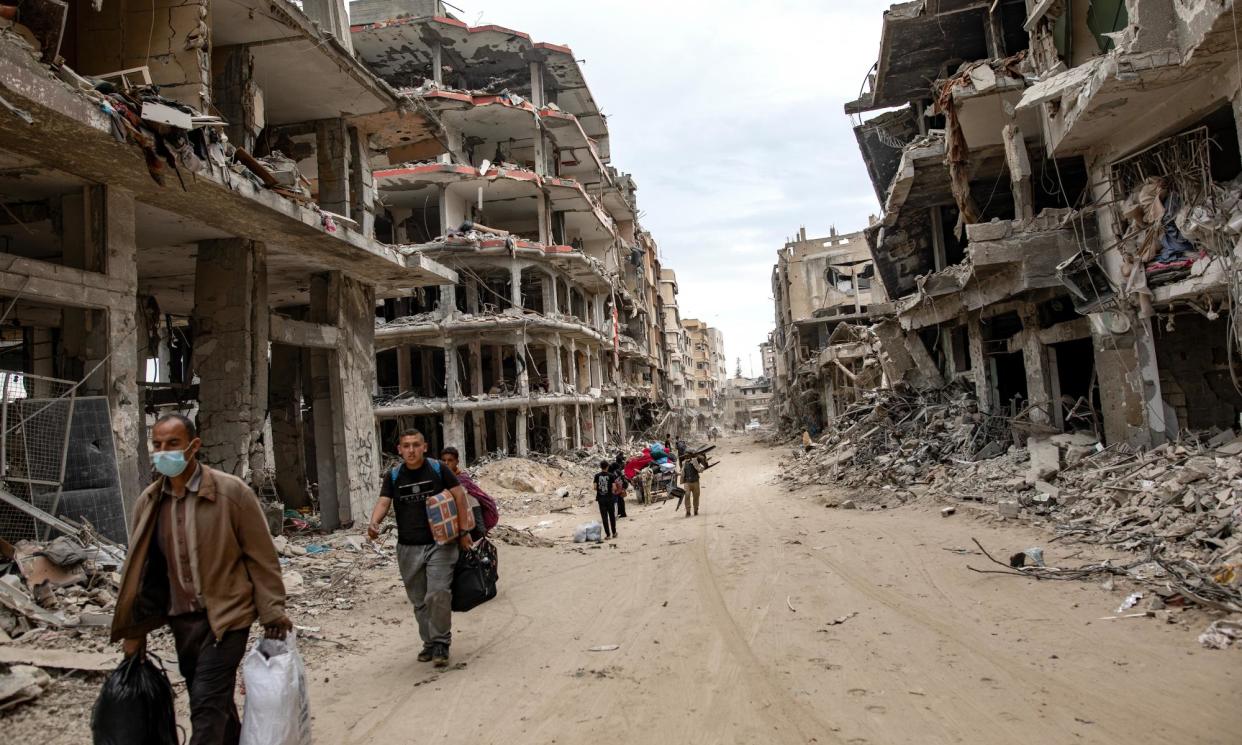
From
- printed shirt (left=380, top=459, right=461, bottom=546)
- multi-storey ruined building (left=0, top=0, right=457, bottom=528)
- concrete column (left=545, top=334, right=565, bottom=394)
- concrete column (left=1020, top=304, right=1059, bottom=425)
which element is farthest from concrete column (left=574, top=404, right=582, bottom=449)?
printed shirt (left=380, top=459, right=461, bottom=546)

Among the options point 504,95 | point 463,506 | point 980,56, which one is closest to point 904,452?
point 980,56

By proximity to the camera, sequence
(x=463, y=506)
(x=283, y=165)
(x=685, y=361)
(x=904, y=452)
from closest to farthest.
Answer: (x=463, y=506)
(x=283, y=165)
(x=904, y=452)
(x=685, y=361)

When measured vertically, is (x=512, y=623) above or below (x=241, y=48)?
below

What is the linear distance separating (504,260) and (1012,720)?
953 inches

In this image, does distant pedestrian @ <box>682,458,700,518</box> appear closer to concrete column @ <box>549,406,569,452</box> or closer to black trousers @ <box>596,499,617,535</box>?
black trousers @ <box>596,499,617,535</box>

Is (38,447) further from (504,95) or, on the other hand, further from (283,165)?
(504,95)

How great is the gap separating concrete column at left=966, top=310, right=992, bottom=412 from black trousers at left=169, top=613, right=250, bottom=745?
15.9m

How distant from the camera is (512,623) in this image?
6488 mm

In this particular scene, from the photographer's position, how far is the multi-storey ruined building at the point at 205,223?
638 cm

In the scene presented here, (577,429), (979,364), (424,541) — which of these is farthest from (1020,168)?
(577,429)

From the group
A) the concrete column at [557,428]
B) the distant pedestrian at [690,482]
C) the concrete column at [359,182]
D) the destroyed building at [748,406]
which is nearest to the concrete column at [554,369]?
the concrete column at [557,428]

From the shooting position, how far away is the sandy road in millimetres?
3783

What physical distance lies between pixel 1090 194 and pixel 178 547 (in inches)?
523

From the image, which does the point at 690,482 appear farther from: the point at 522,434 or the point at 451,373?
the point at 451,373
